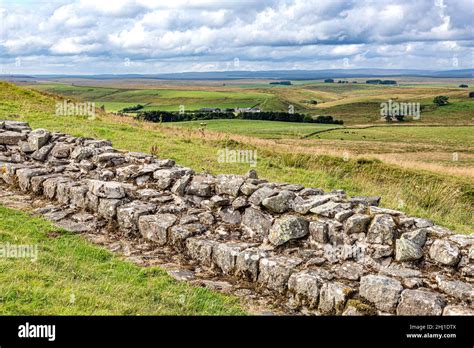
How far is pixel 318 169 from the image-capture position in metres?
22.2

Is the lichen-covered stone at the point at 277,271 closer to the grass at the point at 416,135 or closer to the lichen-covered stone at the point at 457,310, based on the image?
the lichen-covered stone at the point at 457,310

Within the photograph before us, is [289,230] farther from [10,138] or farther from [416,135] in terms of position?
[416,135]

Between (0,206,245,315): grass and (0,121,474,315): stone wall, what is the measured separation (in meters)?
1.06

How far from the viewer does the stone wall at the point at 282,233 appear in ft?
23.5

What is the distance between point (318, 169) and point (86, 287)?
16.3 m

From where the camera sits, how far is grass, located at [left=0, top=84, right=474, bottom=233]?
16906mm

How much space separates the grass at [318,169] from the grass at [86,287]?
8.64 metres

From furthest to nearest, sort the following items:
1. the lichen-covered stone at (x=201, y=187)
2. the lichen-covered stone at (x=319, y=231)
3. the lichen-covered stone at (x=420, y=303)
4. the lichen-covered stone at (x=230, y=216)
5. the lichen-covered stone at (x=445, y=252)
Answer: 1. the lichen-covered stone at (x=201, y=187)
2. the lichen-covered stone at (x=230, y=216)
3. the lichen-covered stone at (x=319, y=231)
4. the lichen-covered stone at (x=445, y=252)
5. the lichen-covered stone at (x=420, y=303)

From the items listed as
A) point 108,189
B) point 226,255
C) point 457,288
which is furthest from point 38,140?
point 457,288

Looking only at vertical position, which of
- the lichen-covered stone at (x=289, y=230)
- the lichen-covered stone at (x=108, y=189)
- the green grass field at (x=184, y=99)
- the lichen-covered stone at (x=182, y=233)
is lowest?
the lichen-covered stone at (x=182, y=233)

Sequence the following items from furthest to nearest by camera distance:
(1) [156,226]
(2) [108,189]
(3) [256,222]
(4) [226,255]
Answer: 1. (2) [108,189]
2. (1) [156,226]
3. (3) [256,222]
4. (4) [226,255]

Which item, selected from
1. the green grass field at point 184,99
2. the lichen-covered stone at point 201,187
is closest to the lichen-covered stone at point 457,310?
the lichen-covered stone at point 201,187

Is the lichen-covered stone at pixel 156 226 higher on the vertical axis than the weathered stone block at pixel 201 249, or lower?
higher
